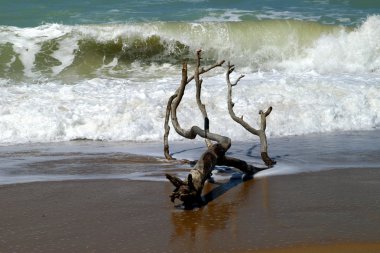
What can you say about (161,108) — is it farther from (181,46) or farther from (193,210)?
Answer: (181,46)

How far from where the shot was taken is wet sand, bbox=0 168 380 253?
4.14 m

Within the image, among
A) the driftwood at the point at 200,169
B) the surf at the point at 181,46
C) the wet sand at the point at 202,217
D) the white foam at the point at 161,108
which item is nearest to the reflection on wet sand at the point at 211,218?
the wet sand at the point at 202,217

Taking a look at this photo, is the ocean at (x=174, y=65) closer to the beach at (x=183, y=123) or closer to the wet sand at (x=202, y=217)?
the beach at (x=183, y=123)

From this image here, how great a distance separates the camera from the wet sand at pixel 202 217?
13.6ft

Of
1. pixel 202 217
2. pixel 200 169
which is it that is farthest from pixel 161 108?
pixel 202 217

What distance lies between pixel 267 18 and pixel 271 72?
432 centimetres

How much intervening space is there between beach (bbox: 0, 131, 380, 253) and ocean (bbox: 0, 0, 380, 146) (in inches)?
78.4

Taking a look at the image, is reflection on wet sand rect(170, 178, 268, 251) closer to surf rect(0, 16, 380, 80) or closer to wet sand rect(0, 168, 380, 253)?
wet sand rect(0, 168, 380, 253)

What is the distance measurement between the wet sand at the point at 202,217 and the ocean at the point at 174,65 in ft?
9.25

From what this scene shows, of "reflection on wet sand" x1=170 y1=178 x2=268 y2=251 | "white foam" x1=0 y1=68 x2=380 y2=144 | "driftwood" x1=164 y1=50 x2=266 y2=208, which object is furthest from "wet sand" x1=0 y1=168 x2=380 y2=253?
"white foam" x1=0 y1=68 x2=380 y2=144

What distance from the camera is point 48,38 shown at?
589 inches

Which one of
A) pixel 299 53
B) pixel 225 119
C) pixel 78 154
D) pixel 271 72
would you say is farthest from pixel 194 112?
pixel 299 53

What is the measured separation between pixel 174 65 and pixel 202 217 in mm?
9459

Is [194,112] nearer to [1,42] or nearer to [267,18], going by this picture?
[1,42]
